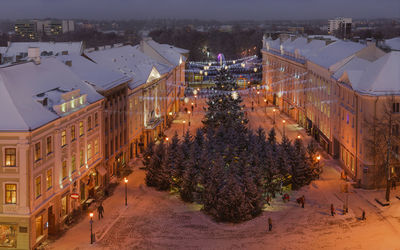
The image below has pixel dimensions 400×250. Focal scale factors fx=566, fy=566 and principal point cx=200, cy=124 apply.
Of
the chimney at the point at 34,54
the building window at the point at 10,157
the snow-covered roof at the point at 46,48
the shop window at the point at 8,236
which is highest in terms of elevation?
the snow-covered roof at the point at 46,48

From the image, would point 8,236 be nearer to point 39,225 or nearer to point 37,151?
point 39,225

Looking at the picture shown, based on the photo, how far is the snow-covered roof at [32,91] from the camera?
32938 millimetres

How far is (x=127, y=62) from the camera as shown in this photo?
65.1 metres

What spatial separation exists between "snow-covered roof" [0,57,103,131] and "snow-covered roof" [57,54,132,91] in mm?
3388

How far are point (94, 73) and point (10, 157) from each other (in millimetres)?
18698

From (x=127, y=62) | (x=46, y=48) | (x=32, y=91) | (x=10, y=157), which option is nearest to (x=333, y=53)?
(x=127, y=62)

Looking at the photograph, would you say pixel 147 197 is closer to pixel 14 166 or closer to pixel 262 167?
pixel 262 167

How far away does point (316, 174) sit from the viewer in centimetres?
5003

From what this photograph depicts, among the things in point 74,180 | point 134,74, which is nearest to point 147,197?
point 74,180

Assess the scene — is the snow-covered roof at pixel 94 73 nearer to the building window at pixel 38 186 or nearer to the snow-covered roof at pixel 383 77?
the building window at pixel 38 186

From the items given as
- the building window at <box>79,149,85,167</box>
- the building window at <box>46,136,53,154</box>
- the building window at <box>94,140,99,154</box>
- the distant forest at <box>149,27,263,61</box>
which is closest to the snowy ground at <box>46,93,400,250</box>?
the building window at <box>79,149,85,167</box>

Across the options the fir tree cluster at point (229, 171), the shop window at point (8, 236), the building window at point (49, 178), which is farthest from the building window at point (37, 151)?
the fir tree cluster at point (229, 171)

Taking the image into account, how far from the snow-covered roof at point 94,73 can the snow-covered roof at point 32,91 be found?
3.39 meters

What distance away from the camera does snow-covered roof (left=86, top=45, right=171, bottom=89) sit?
188 feet
